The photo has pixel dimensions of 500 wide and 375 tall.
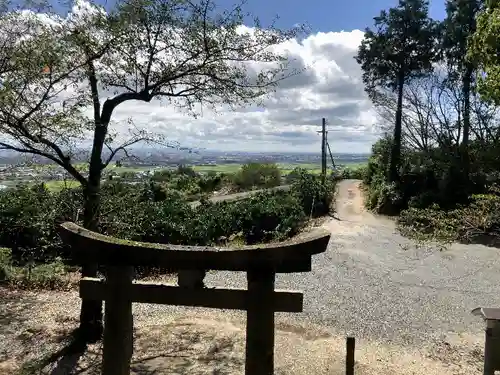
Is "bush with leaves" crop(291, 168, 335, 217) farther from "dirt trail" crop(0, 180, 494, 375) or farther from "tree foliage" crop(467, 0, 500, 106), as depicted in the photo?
"tree foliage" crop(467, 0, 500, 106)

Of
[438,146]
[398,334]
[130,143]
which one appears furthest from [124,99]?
[438,146]

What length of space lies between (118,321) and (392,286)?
9.74 meters

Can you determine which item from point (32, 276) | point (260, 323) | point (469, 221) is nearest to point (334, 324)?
point (469, 221)

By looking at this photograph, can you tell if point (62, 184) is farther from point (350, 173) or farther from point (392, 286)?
point (350, 173)

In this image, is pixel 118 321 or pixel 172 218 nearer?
pixel 118 321

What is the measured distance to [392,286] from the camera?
41.3 feet

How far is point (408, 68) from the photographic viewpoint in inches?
916

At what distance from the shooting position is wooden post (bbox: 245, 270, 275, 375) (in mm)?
4055

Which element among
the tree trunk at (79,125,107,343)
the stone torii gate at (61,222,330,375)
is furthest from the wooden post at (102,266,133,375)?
the tree trunk at (79,125,107,343)

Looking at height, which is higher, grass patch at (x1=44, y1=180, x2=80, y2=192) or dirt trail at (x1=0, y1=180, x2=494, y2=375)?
grass patch at (x1=44, y1=180, x2=80, y2=192)

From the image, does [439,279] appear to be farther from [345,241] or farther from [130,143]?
[130,143]

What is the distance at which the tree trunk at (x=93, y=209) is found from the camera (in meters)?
7.63

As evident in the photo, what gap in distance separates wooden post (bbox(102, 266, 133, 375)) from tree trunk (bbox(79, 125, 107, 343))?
3.41 m

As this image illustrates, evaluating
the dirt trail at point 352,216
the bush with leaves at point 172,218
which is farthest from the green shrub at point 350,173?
the bush with leaves at point 172,218
